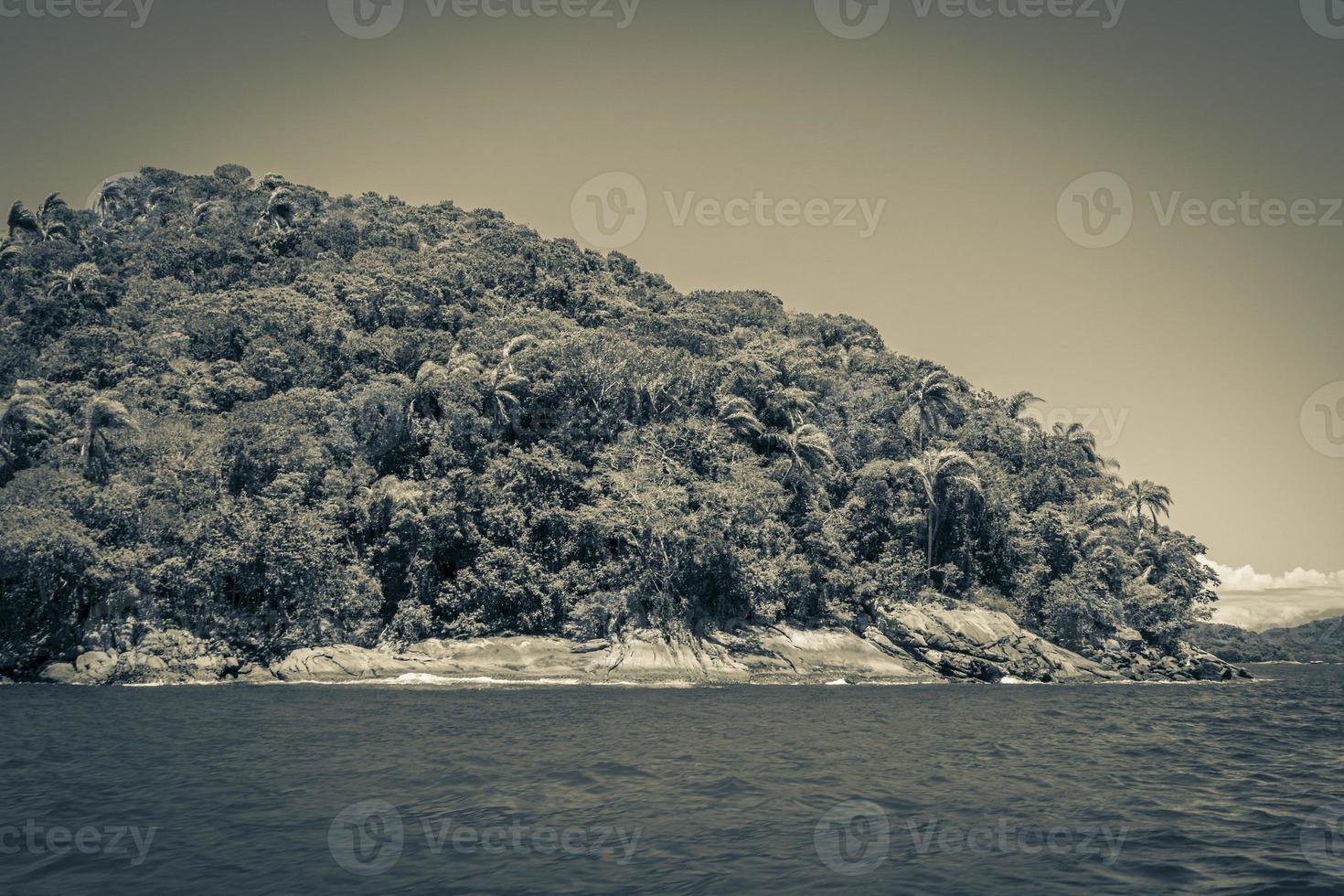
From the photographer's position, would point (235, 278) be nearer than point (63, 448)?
No

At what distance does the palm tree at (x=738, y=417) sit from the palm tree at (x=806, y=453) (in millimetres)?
2317

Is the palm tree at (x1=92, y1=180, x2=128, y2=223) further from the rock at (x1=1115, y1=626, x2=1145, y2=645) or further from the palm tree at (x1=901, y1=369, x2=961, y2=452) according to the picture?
the rock at (x1=1115, y1=626, x2=1145, y2=645)

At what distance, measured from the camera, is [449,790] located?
1476 cm

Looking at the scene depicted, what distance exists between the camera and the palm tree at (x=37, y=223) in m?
90.3

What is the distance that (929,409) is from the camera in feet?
214

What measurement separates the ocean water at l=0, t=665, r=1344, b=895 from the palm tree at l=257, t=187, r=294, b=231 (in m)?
74.7

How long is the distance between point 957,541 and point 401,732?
46.4 meters

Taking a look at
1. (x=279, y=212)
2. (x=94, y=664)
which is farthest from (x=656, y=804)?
(x=279, y=212)

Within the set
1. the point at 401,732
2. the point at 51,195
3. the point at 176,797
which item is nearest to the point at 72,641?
the point at 401,732

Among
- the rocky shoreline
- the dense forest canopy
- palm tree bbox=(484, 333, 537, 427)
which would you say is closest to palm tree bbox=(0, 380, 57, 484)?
the dense forest canopy

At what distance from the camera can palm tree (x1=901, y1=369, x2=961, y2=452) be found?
6438 cm

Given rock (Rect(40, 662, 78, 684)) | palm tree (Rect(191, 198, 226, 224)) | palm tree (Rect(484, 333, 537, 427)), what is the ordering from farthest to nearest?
palm tree (Rect(191, 198, 226, 224)), palm tree (Rect(484, 333, 537, 427)), rock (Rect(40, 662, 78, 684))

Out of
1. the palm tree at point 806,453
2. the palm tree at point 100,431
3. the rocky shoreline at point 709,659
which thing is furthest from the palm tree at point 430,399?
the palm tree at point 806,453

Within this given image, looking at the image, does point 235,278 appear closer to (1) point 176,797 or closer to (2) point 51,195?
(2) point 51,195
